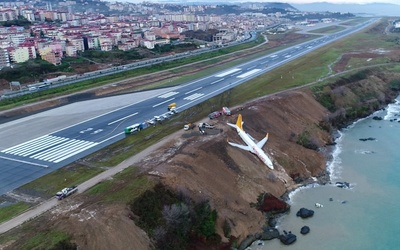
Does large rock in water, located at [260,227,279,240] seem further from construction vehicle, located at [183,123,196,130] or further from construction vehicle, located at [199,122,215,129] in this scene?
construction vehicle, located at [183,123,196,130]

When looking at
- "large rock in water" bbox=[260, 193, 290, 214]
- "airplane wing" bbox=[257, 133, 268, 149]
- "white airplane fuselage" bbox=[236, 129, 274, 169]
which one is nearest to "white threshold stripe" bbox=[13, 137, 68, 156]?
"white airplane fuselage" bbox=[236, 129, 274, 169]

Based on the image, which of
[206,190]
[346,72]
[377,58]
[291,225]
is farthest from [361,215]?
[377,58]

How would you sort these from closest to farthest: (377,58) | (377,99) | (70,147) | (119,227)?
(119,227), (70,147), (377,99), (377,58)

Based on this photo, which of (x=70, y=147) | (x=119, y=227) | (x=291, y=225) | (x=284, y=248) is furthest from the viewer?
(x=70, y=147)

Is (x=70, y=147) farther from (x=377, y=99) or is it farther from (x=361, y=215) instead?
(x=377, y=99)

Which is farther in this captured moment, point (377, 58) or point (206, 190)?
point (377, 58)

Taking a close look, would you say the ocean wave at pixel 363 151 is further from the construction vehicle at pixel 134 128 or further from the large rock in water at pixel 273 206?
the construction vehicle at pixel 134 128
